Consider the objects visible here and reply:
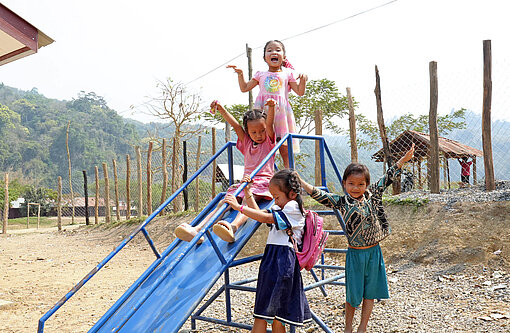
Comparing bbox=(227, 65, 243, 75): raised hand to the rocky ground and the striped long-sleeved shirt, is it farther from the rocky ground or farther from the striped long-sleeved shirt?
the rocky ground

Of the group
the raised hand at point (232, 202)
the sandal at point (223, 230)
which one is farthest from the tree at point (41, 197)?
the raised hand at point (232, 202)

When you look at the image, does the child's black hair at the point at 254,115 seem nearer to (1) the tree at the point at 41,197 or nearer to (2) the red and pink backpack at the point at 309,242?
(2) the red and pink backpack at the point at 309,242

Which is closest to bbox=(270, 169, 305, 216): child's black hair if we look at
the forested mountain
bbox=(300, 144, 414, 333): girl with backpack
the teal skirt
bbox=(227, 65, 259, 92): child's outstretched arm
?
bbox=(300, 144, 414, 333): girl with backpack

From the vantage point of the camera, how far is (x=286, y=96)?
13.6 ft

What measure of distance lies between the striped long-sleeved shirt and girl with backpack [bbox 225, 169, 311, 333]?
33cm

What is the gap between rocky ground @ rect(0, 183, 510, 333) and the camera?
3766 mm

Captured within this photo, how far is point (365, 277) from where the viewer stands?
3.00 metres

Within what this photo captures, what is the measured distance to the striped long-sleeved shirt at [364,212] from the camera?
3.02m

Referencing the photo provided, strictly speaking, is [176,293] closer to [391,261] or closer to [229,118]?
[229,118]

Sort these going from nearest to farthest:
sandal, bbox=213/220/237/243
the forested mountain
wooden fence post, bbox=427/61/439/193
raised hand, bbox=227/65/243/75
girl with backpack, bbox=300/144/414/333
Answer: sandal, bbox=213/220/237/243 < girl with backpack, bbox=300/144/414/333 < raised hand, bbox=227/65/243/75 < wooden fence post, bbox=427/61/439/193 < the forested mountain

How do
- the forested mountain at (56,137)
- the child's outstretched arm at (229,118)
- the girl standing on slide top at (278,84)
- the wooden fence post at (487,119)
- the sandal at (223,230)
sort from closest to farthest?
the sandal at (223,230), the child's outstretched arm at (229,118), the girl standing on slide top at (278,84), the wooden fence post at (487,119), the forested mountain at (56,137)

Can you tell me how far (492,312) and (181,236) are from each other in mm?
2585

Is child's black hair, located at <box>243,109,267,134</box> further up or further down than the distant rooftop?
further down

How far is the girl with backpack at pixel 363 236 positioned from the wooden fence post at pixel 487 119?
351 cm
